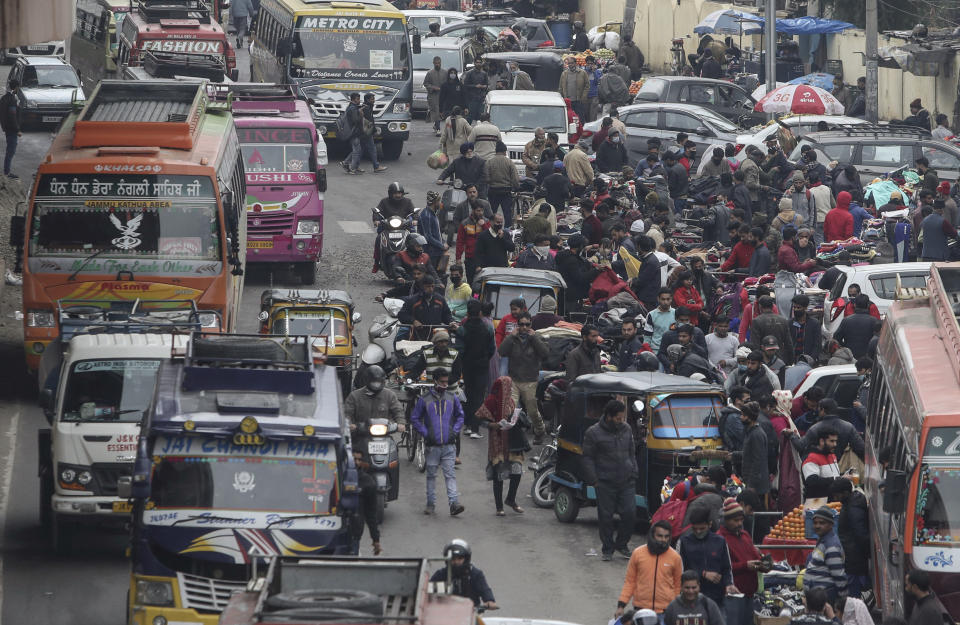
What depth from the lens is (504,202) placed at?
91.8 ft

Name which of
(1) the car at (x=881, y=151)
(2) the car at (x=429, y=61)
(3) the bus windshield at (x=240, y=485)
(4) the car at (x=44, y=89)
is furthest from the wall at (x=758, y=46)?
(3) the bus windshield at (x=240, y=485)

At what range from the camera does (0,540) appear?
632 inches

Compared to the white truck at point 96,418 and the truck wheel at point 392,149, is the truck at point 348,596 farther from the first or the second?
the truck wheel at point 392,149

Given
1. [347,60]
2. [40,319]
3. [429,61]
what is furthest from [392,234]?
[429,61]

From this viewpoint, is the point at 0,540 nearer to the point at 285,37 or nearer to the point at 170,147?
the point at 170,147

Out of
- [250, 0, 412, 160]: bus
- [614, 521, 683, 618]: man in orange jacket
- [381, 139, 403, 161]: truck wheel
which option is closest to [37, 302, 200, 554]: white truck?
[614, 521, 683, 618]: man in orange jacket

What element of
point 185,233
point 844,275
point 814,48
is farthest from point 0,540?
point 814,48

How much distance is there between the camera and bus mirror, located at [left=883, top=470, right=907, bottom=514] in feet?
38.2

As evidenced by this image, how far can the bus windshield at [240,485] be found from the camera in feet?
38.9

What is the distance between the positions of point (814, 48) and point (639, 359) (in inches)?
1177

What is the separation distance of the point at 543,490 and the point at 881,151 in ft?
43.8

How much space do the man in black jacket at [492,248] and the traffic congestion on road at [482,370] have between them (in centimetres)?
5

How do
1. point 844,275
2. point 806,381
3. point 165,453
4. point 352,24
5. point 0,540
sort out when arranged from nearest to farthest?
point 165,453 < point 0,540 < point 806,381 < point 844,275 < point 352,24

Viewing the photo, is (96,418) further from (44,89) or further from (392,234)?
(44,89)
